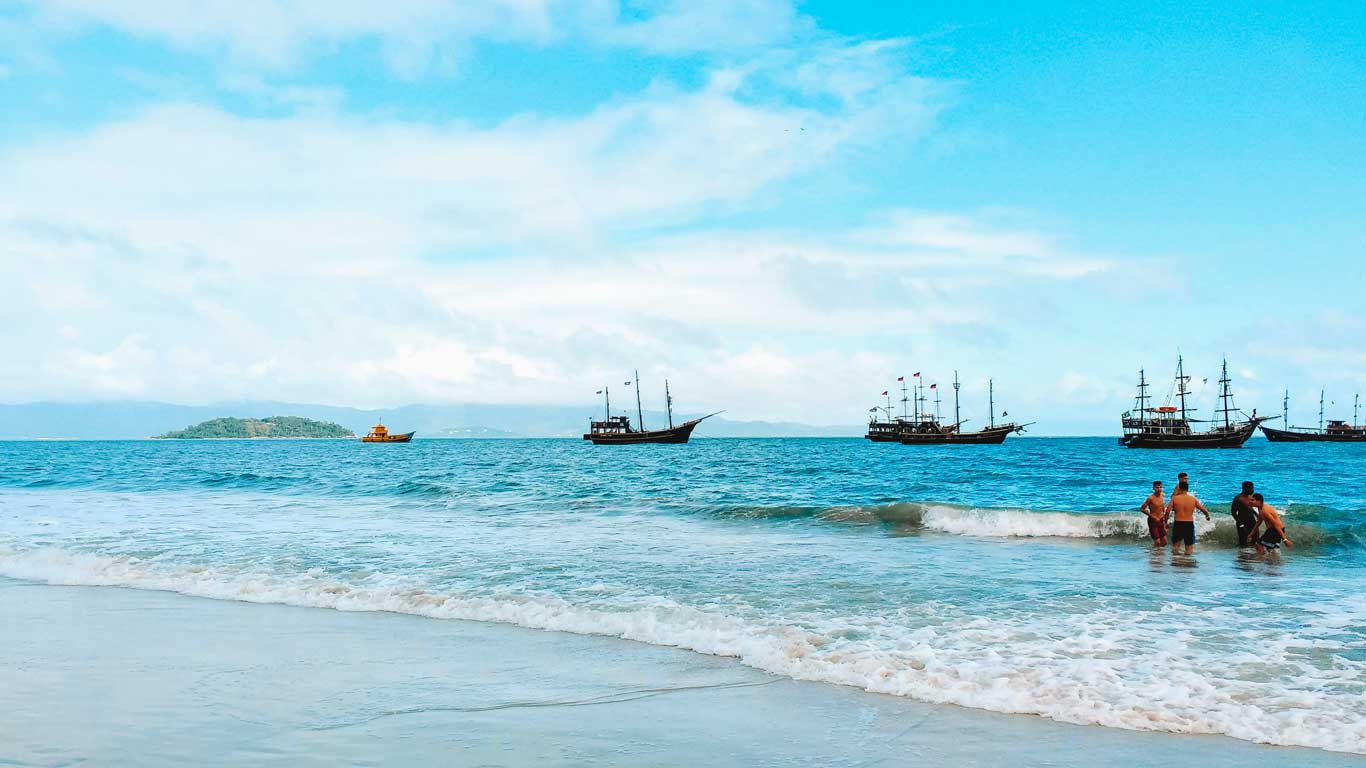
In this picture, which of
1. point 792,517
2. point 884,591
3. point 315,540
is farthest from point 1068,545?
point 315,540

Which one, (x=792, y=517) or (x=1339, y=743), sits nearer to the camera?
(x=1339, y=743)

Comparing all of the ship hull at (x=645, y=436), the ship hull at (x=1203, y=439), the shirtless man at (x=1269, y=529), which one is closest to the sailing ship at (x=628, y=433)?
the ship hull at (x=645, y=436)

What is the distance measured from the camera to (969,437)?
145 metres

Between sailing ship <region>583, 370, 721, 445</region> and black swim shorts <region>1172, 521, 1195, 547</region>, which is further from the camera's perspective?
sailing ship <region>583, 370, 721, 445</region>

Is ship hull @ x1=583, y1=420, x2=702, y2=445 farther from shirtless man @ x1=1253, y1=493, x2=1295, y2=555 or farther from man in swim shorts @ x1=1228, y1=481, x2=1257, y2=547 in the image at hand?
shirtless man @ x1=1253, y1=493, x2=1295, y2=555

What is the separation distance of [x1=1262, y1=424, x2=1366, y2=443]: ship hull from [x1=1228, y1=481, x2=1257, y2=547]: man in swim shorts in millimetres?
186927

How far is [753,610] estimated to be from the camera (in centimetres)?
1251

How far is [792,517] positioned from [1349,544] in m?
14.0

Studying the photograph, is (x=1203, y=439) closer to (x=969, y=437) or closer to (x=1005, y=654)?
(x=969, y=437)

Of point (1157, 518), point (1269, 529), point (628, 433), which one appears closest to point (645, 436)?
point (628, 433)

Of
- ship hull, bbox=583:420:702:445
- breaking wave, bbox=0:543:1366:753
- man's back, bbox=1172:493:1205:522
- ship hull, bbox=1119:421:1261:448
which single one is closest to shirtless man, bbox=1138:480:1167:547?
man's back, bbox=1172:493:1205:522

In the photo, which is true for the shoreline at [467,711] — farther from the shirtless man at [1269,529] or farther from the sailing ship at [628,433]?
the sailing ship at [628,433]

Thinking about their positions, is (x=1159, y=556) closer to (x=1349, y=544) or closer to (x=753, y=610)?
(x=1349, y=544)

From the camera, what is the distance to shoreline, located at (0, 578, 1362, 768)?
21.9 feet
